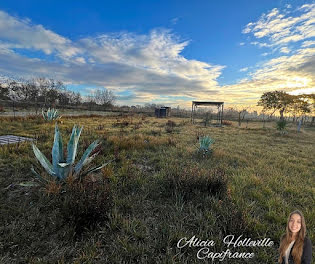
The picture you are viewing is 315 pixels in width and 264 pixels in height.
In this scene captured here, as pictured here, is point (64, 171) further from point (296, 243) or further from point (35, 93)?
point (35, 93)

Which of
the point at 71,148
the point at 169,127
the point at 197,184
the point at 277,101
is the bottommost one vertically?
the point at 197,184

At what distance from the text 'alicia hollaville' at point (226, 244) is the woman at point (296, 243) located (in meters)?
0.35

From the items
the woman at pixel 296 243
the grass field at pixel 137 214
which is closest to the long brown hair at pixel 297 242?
the woman at pixel 296 243

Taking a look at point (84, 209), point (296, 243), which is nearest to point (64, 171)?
point (84, 209)

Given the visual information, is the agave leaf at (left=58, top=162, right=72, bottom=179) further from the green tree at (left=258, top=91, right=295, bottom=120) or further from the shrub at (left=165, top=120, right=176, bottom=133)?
the green tree at (left=258, top=91, right=295, bottom=120)

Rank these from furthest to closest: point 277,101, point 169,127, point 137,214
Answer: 1. point 277,101
2. point 169,127
3. point 137,214

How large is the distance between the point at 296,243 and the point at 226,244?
1.98ft

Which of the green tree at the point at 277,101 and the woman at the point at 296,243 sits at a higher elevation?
the green tree at the point at 277,101

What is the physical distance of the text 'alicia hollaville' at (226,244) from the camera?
4.89ft

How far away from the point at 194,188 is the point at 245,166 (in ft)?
8.03

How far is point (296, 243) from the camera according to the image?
1.23 m

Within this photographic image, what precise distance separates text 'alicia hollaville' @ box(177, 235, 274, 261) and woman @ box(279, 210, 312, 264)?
1.15 feet

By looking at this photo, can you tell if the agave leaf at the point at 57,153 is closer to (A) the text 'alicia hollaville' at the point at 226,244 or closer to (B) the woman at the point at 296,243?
(A) the text 'alicia hollaville' at the point at 226,244

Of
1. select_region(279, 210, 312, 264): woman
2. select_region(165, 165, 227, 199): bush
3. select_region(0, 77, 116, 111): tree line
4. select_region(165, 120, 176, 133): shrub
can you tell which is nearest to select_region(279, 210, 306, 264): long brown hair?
select_region(279, 210, 312, 264): woman
